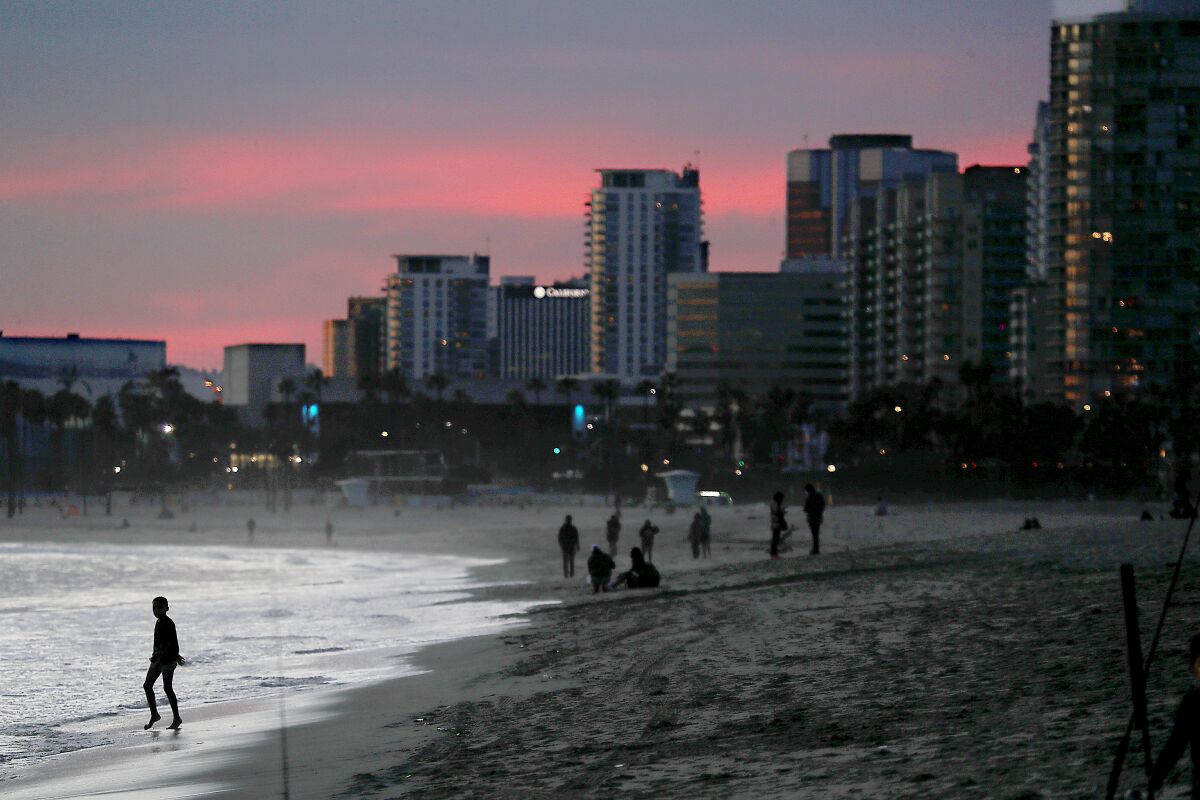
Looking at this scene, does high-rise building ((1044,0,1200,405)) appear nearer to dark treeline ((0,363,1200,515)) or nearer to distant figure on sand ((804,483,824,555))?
dark treeline ((0,363,1200,515))

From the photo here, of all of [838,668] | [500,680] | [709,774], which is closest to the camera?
[709,774]

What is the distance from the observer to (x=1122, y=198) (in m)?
166

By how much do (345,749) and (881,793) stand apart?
638cm

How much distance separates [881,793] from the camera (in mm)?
10680

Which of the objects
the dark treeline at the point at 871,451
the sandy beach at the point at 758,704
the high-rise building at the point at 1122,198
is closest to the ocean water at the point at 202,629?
the sandy beach at the point at 758,704

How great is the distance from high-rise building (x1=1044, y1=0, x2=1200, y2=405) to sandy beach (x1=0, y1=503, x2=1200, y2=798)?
13930 cm

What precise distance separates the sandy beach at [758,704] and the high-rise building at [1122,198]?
13930cm

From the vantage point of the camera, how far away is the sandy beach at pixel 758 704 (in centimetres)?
1175

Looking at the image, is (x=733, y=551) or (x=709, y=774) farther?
(x=733, y=551)

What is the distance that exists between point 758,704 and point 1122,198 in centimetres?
16216

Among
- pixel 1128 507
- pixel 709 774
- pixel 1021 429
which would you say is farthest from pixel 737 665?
pixel 1021 429

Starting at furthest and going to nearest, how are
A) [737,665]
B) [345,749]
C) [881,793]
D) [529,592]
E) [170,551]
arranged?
[170,551]
[529,592]
[737,665]
[345,749]
[881,793]

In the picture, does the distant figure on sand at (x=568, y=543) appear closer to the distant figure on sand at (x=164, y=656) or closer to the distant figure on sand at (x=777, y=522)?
the distant figure on sand at (x=777, y=522)

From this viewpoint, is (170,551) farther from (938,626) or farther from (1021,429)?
(1021,429)
